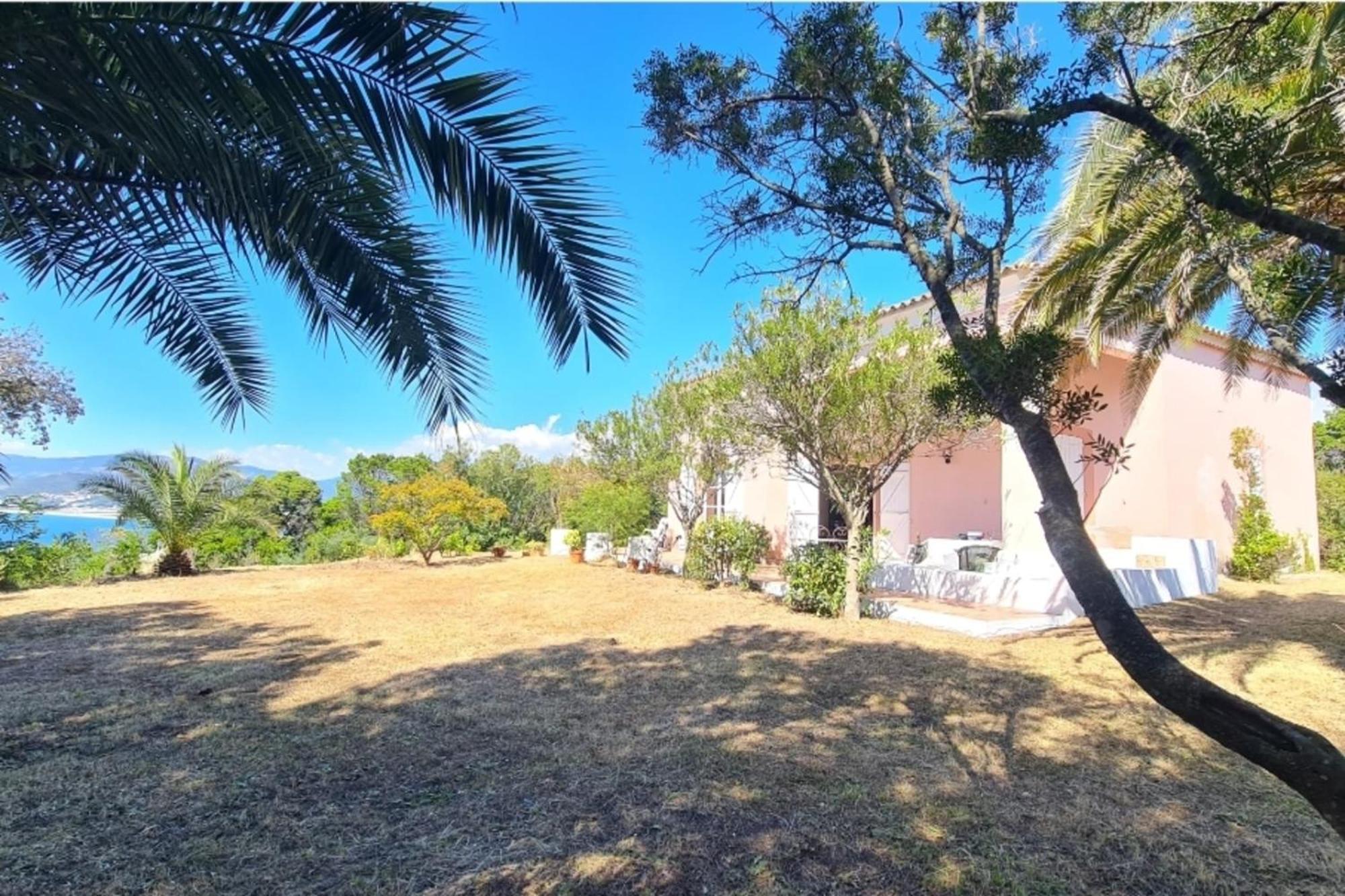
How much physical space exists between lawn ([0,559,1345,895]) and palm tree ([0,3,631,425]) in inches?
87.9

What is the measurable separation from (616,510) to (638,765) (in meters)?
11.5

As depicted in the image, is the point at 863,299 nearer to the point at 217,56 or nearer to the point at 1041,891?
the point at 1041,891

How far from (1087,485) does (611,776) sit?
13.2m

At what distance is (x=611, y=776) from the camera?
4086 millimetres

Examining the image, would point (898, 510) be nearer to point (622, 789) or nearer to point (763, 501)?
point (763, 501)

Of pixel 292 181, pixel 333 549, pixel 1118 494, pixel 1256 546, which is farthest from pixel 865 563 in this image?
pixel 333 549

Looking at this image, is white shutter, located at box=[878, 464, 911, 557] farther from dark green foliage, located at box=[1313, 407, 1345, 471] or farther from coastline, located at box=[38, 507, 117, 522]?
dark green foliage, located at box=[1313, 407, 1345, 471]

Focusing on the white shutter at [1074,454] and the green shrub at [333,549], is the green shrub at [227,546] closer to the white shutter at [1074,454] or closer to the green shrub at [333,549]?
the green shrub at [333,549]

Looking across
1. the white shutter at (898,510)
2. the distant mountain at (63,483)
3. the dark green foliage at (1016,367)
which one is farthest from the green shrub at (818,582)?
the distant mountain at (63,483)

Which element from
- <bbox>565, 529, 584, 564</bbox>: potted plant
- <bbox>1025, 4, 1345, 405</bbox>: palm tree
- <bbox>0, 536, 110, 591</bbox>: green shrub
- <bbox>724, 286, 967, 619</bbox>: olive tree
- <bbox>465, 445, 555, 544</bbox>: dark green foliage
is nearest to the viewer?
<bbox>1025, 4, 1345, 405</bbox>: palm tree

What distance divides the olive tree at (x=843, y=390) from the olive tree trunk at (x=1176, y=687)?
5689 mm

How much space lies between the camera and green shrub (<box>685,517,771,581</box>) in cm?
1254

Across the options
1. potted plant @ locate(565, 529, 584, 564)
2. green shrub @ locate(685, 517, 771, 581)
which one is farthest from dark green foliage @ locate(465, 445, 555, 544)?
green shrub @ locate(685, 517, 771, 581)

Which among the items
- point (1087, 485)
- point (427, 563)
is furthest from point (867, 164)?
point (427, 563)
